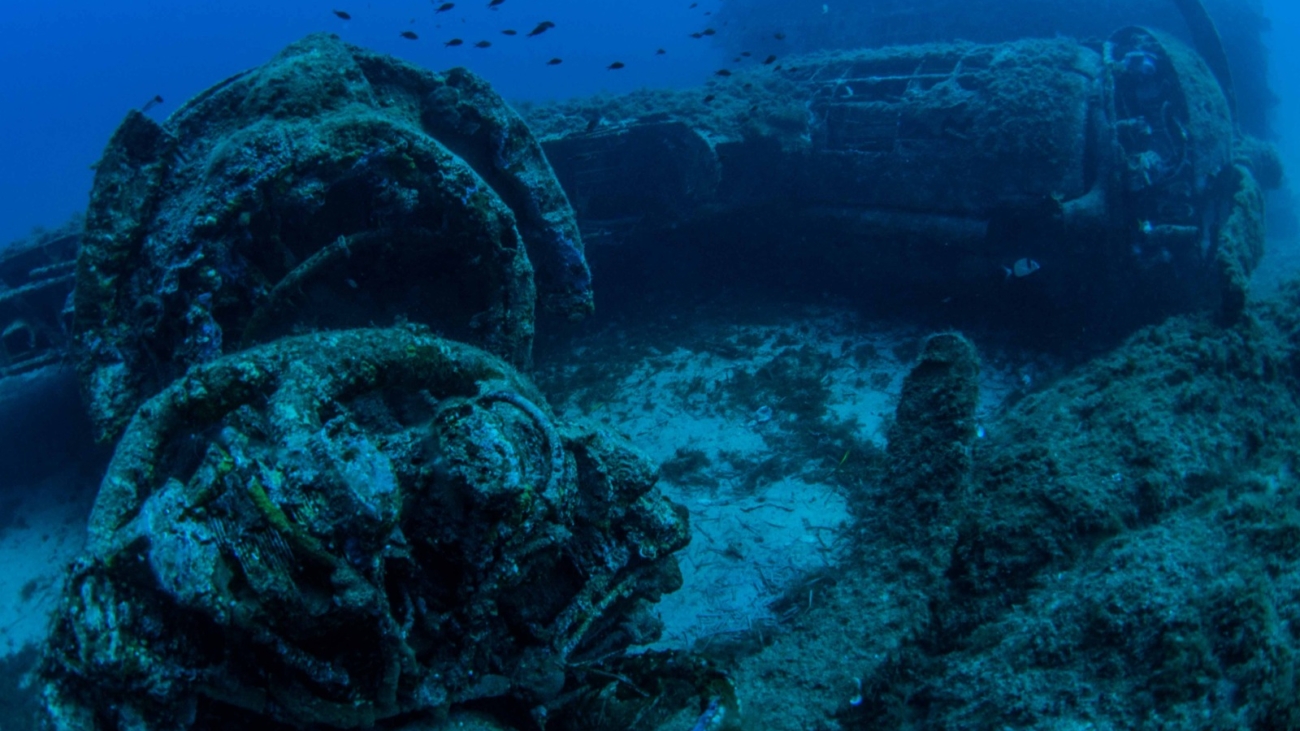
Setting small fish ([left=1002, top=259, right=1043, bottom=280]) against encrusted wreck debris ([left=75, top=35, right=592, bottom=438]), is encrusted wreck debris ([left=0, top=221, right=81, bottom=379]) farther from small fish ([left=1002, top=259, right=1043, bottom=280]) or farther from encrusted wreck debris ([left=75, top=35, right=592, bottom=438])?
small fish ([left=1002, top=259, right=1043, bottom=280])

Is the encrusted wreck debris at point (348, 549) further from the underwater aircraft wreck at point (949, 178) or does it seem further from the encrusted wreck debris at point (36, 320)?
the underwater aircraft wreck at point (949, 178)

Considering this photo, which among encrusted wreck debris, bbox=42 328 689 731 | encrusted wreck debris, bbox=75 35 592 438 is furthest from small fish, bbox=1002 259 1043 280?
encrusted wreck debris, bbox=42 328 689 731

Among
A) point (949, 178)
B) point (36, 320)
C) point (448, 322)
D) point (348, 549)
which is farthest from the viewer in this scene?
point (949, 178)

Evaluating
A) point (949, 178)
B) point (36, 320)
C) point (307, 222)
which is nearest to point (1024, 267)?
point (949, 178)

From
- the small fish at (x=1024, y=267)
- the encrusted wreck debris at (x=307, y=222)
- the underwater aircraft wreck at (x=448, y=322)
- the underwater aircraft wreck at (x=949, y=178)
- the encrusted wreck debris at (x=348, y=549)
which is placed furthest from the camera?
the underwater aircraft wreck at (x=949, y=178)

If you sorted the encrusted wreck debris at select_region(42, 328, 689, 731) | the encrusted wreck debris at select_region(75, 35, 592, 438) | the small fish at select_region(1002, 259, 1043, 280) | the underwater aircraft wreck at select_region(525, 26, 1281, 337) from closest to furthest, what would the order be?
the encrusted wreck debris at select_region(42, 328, 689, 731), the encrusted wreck debris at select_region(75, 35, 592, 438), the small fish at select_region(1002, 259, 1043, 280), the underwater aircraft wreck at select_region(525, 26, 1281, 337)

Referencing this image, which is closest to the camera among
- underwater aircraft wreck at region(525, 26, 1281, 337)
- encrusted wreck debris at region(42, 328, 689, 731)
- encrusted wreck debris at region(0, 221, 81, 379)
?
encrusted wreck debris at region(42, 328, 689, 731)

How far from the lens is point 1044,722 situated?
230cm

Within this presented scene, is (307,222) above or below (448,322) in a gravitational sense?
above

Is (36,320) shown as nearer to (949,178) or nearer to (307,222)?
(307,222)

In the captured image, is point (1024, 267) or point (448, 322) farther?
point (1024, 267)

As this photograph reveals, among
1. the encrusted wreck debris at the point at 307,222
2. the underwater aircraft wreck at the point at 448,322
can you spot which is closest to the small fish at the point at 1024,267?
the underwater aircraft wreck at the point at 448,322

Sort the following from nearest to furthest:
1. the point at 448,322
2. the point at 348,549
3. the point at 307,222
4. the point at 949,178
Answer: the point at 348,549
the point at 307,222
the point at 448,322
the point at 949,178

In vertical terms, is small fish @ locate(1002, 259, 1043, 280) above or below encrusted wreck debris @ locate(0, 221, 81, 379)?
below
